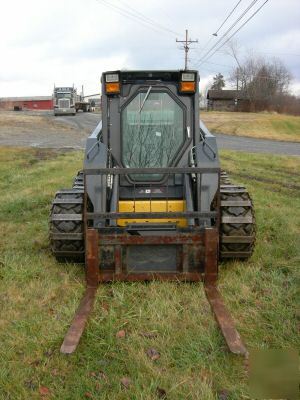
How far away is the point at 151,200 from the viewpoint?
582cm

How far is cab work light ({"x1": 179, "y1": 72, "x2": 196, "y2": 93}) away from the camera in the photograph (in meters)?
5.76

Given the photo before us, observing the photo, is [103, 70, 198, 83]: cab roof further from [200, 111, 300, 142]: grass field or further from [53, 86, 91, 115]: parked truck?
[53, 86, 91, 115]: parked truck

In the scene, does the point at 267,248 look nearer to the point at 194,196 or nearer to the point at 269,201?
the point at 194,196

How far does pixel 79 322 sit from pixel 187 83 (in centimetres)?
316

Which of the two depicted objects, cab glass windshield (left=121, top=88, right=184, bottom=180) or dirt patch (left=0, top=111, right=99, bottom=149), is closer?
cab glass windshield (left=121, top=88, right=184, bottom=180)

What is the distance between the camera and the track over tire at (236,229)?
5.49 m

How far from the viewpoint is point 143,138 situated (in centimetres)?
601

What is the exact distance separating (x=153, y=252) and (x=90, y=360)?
1706 mm

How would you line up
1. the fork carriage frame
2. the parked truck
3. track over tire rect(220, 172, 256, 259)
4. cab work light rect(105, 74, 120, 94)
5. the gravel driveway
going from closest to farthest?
the fork carriage frame → track over tire rect(220, 172, 256, 259) → cab work light rect(105, 74, 120, 94) → the gravel driveway → the parked truck

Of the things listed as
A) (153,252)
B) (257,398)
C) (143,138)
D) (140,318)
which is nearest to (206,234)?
(153,252)

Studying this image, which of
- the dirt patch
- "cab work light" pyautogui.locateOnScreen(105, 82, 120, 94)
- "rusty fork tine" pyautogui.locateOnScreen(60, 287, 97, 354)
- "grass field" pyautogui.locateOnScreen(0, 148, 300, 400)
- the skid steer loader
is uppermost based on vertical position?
"cab work light" pyautogui.locateOnScreen(105, 82, 120, 94)

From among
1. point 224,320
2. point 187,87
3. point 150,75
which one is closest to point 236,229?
point 224,320

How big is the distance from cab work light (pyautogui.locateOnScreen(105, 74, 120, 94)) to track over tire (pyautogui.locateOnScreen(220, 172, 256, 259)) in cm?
187

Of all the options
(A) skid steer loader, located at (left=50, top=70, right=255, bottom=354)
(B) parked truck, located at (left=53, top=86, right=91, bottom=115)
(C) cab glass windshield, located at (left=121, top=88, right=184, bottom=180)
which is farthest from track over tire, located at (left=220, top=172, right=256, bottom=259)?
(B) parked truck, located at (left=53, top=86, right=91, bottom=115)
